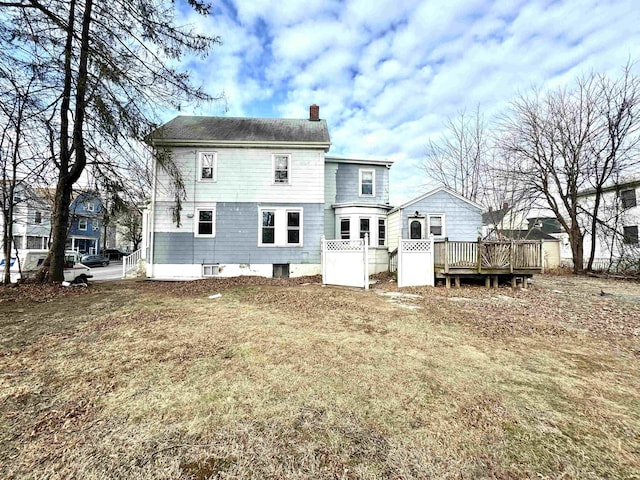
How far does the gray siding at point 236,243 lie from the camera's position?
12375 millimetres

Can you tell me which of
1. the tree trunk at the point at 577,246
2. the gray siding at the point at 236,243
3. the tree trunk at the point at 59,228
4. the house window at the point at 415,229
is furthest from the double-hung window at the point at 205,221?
the tree trunk at the point at 577,246

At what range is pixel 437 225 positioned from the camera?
1373cm

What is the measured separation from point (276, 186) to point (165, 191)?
16.0 ft

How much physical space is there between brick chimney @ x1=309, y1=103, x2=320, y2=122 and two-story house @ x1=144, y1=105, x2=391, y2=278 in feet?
9.57

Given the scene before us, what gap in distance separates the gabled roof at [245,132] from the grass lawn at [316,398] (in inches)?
352

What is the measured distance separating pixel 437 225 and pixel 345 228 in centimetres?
453

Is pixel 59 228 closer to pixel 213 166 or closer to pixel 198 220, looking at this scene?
pixel 198 220

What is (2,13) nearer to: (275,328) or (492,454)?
(275,328)

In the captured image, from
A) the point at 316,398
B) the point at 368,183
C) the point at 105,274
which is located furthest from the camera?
the point at 105,274

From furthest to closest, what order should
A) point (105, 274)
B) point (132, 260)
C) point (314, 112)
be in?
point (105, 274), point (132, 260), point (314, 112)

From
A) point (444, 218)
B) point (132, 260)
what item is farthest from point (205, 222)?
point (444, 218)

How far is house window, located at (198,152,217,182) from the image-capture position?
12.5 meters

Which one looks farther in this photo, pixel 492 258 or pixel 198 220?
pixel 198 220

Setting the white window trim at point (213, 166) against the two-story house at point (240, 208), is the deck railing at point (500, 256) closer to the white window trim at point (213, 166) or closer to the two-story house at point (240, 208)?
the two-story house at point (240, 208)
